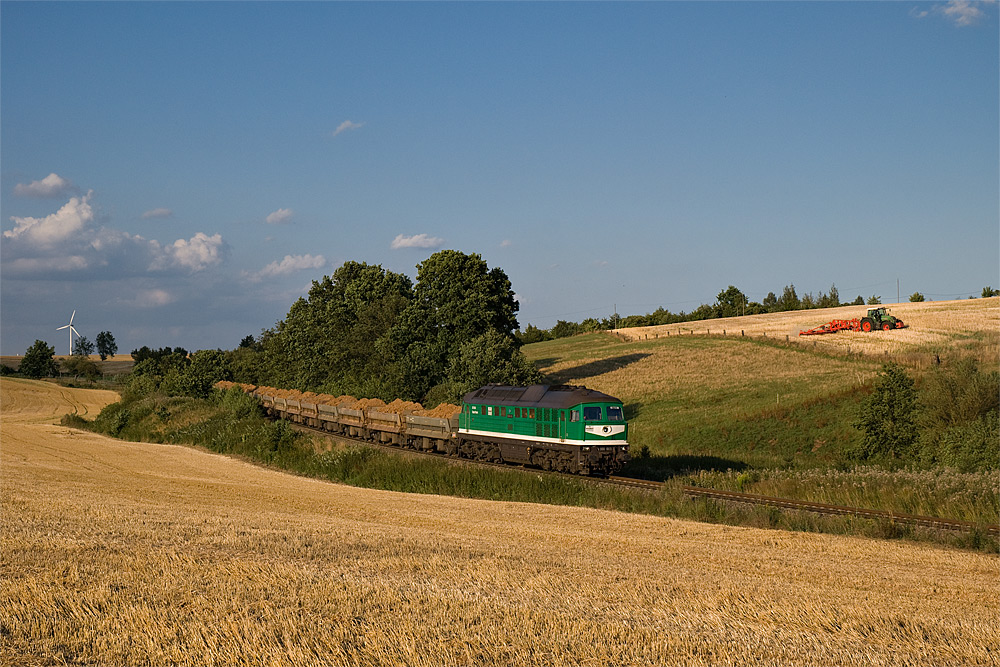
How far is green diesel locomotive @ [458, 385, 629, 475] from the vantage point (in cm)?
3303

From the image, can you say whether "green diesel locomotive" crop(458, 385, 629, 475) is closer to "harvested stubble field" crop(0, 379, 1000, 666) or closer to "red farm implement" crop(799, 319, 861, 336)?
"harvested stubble field" crop(0, 379, 1000, 666)

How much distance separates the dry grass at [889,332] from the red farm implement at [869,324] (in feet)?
5.36

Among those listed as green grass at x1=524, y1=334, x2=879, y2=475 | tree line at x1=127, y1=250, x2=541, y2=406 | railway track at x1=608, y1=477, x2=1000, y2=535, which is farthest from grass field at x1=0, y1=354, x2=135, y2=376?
railway track at x1=608, y1=477, x2=1000, y2=535

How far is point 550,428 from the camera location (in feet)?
113

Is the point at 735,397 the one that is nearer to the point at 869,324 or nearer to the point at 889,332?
the point at 889,332

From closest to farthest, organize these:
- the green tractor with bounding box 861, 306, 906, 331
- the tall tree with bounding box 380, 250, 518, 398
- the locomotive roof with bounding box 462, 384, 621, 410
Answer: the locomotive roof with bounding box 462, 384, 621, 410
the tall tree with bounding box 380, 250, 518, 398
the green tractor with bounding box 861, 306, 906, 331

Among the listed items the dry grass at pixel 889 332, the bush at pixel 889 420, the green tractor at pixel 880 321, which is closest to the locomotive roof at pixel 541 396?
the bush at pixel 889 420

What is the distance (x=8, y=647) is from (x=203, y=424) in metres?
54.6

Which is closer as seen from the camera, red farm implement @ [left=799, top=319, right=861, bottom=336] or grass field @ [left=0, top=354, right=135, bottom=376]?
red farm implement @ [left=799, top=319, right=861, bottom=336]

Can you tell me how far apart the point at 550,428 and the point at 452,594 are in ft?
84.5

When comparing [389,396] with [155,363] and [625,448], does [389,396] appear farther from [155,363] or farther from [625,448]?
[155,363]

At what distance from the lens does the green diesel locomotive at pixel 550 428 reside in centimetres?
3303

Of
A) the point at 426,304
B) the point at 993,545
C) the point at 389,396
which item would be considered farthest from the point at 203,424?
the point at 993,545

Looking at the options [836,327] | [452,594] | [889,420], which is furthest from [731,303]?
[452,594]
